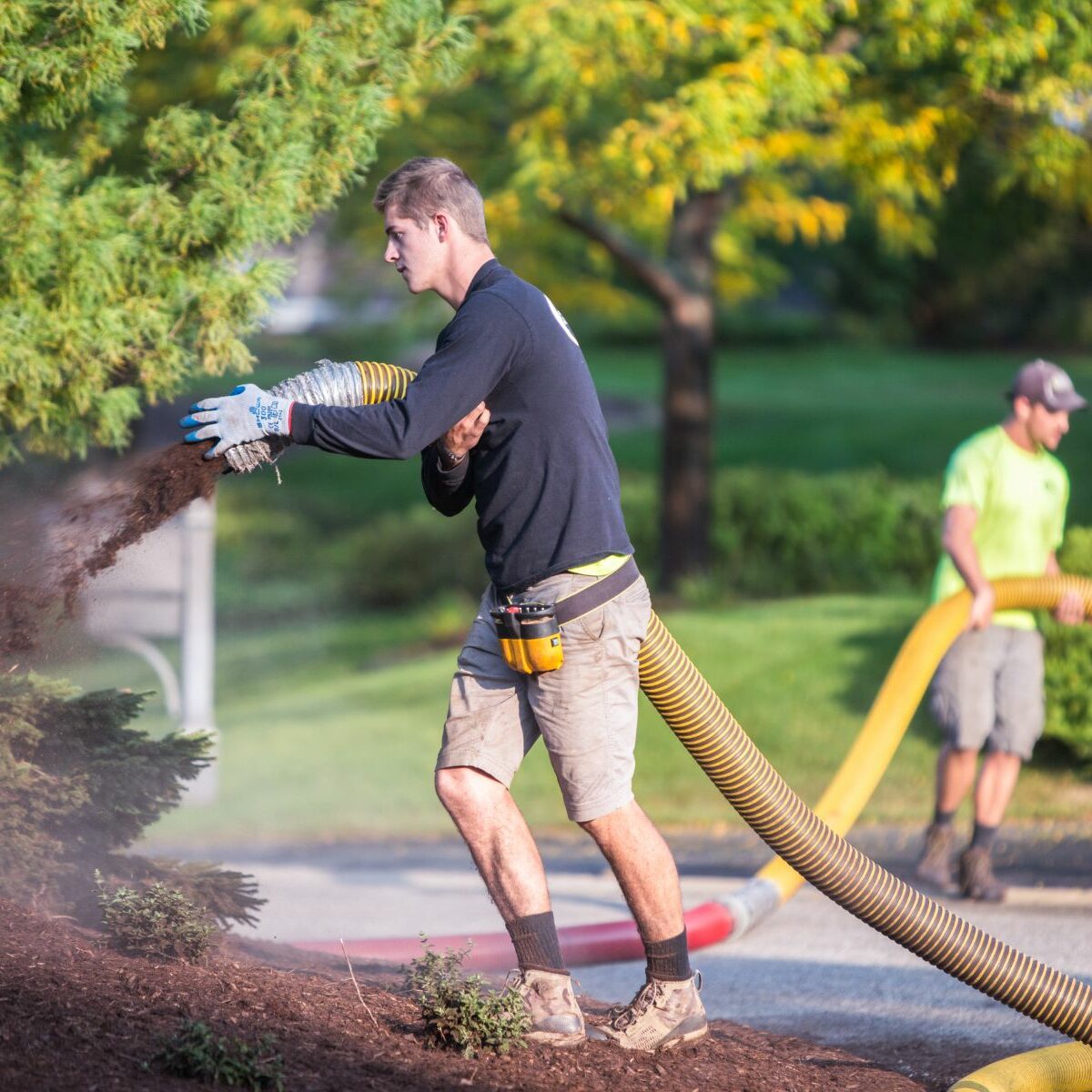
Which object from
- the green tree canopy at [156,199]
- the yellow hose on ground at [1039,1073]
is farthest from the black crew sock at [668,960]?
the green tree canopy at [156,199]

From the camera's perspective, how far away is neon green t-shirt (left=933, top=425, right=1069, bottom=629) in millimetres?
6387

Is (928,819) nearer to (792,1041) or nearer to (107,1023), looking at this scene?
(792,1041)

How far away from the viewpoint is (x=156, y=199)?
5.14m

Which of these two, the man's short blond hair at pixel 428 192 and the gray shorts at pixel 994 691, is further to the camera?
the gray shorts at pixel 994 691

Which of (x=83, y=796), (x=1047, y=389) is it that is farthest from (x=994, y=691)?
(x=83, y=796)

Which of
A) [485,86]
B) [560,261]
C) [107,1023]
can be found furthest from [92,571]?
[560,261]

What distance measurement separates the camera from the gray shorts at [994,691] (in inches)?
253

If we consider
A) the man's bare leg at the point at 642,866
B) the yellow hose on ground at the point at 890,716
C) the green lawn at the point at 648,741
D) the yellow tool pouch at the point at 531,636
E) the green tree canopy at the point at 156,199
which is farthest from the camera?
the green lawn at the point at 648,741

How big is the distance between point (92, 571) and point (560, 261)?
12.1 metres

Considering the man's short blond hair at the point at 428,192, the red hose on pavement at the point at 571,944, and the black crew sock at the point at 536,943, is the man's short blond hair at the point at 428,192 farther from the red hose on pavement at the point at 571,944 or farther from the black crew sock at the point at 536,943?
the red hose on pavement at the point at 571,944

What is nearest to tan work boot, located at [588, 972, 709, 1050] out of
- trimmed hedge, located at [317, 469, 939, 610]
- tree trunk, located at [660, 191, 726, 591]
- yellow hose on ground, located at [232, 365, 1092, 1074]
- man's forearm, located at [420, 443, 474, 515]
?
yellow hose on ground, located at [232, 365, 1092, 1074]

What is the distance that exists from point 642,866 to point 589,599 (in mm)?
690

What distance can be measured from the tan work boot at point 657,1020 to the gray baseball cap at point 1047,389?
341cm

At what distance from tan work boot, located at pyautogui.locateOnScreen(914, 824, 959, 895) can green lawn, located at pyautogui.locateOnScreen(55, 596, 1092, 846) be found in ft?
5.11
